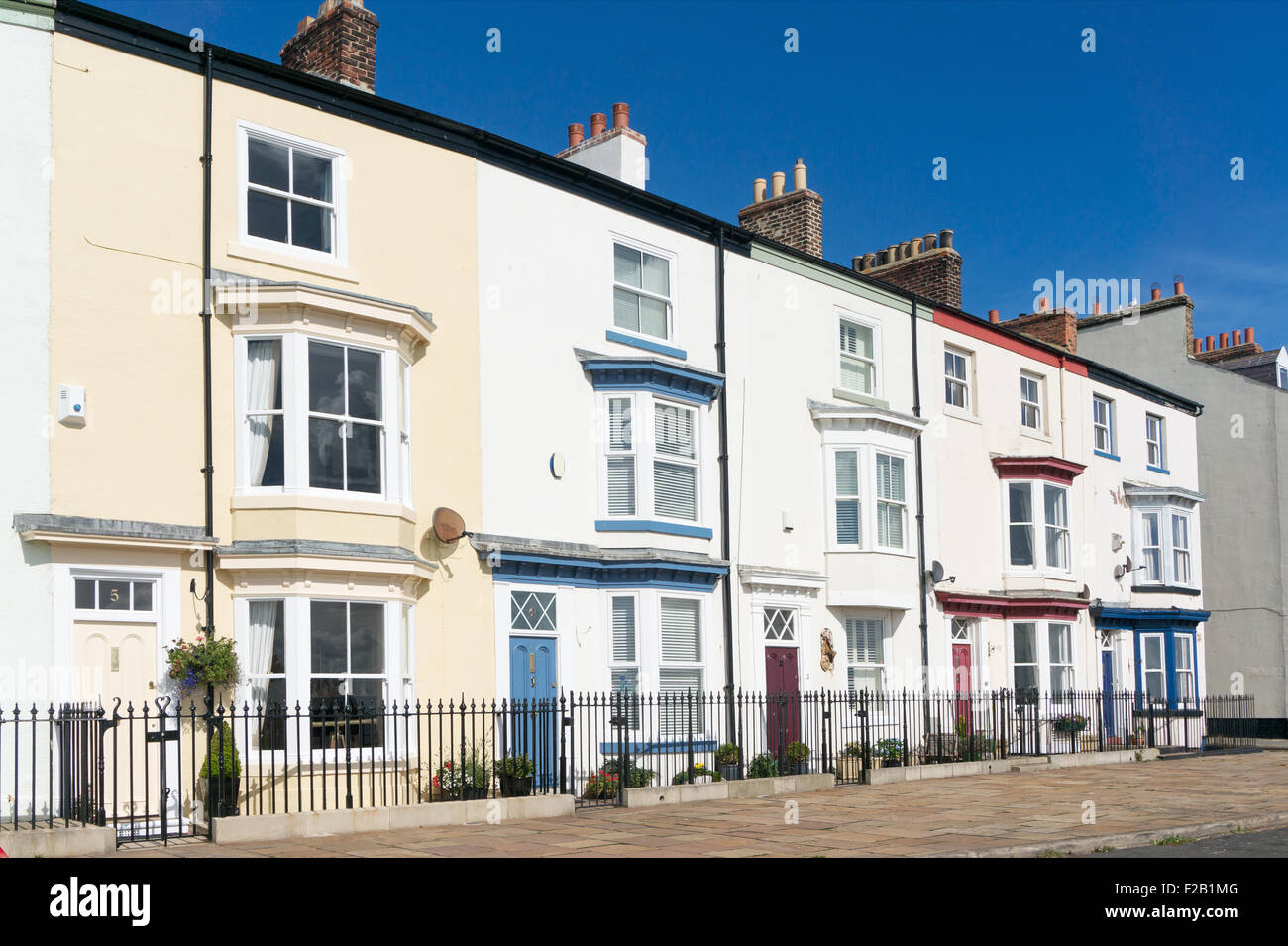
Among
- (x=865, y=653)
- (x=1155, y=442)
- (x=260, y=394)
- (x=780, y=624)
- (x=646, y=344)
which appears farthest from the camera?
(x=1155, y=442)

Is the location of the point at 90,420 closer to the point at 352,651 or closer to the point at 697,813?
the point at 352,651

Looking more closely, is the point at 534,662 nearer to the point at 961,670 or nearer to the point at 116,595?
the point at 116,595

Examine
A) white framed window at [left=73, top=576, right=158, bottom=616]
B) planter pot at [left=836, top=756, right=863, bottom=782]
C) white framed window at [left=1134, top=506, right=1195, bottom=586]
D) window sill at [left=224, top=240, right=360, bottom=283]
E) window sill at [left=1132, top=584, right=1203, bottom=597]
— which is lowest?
planter pot at [left=836, top=756, right=863, bottom=782]

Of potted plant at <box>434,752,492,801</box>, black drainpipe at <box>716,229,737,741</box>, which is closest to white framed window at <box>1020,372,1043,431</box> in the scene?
black drainpipe at <box>716,229,737,741</box>

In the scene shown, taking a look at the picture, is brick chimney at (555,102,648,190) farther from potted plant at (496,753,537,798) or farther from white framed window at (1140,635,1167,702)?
white framed window at (1140,635,1167,702)

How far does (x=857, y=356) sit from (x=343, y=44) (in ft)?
37.8

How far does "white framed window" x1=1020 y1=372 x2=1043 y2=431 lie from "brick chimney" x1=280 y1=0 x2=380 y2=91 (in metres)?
17.3

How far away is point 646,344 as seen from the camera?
70.4 ft

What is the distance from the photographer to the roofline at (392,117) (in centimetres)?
1542

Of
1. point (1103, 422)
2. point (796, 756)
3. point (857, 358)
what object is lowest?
point (796, 756)

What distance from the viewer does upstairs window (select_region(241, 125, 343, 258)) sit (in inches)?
659

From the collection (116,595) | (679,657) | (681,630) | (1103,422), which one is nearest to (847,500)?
(681,630)
